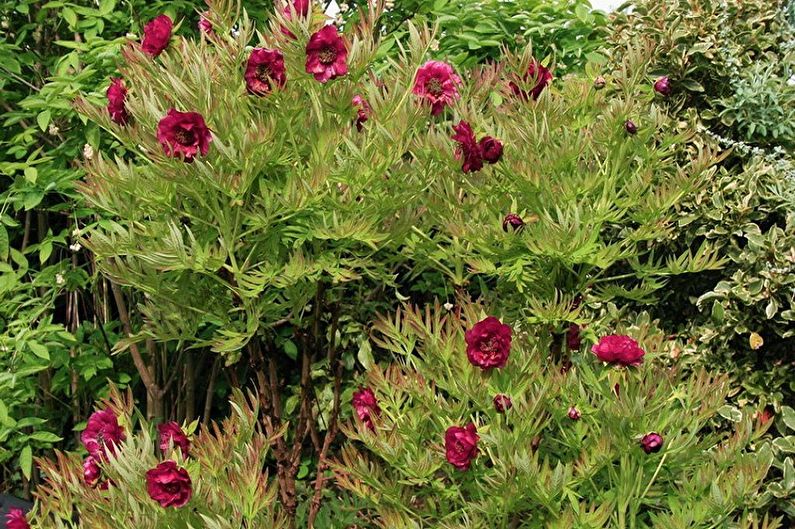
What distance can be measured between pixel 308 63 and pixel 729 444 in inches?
54.7

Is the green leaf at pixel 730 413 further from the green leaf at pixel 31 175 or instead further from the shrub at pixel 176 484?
the green leaf at pixel 31 175

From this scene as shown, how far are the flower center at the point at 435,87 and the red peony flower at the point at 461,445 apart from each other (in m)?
0.85

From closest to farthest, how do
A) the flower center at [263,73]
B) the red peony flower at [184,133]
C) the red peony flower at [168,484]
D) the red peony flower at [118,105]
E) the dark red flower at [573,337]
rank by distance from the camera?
the red peony flower at [168,484]
the red peony flower at [184,133]
the flower center at [263,73]
the red peony flower at [118,105]
the dark red flower at [573,337]

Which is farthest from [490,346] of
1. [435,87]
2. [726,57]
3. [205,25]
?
[726,57]

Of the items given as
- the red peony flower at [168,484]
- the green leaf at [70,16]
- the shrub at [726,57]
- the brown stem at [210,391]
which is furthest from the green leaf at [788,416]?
the green leaf at [70,16]

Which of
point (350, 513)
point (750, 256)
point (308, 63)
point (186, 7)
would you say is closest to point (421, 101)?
point (308, 63)

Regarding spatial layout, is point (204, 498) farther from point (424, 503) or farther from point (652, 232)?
point (652, 232)

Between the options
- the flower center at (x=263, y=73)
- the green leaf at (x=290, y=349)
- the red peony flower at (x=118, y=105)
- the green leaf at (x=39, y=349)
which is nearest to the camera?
the flower center at (x=263, y=73)

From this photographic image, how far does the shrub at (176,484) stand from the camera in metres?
2.26

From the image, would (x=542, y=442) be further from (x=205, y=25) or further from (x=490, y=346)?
(x=205, y=25)

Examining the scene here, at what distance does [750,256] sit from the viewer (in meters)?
3.16

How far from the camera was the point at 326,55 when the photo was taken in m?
2.38

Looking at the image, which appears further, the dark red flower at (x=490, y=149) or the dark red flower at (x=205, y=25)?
the dark red flower at (x=205, y=25)

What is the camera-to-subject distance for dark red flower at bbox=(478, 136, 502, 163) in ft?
8.10
